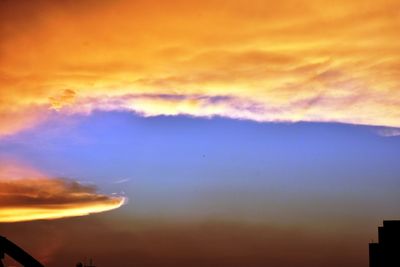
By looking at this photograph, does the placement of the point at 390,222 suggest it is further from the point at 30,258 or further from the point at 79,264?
the point at 30,258

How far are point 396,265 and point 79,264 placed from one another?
201 ft

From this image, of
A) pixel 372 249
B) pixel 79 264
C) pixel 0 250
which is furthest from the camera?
pixel 372 249

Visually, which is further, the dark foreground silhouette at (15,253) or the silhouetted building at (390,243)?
the silhouetted building at (390,243)

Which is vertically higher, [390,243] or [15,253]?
[390,243]

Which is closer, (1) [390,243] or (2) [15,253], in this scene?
(2) [15,253]

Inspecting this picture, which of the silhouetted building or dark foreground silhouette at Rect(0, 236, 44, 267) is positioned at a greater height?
the silhouetted building

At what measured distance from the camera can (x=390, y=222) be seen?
12394 centimetres

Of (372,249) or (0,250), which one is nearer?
(0,250)

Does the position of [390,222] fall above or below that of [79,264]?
above

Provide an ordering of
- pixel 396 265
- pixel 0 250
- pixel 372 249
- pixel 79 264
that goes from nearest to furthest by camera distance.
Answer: pixel 0 250
pixel 79 264
pixel 396 265
pixel 372 249

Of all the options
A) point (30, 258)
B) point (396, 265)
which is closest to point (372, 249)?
point (396, 265)

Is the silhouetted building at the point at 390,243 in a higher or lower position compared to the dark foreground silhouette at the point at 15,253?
higher

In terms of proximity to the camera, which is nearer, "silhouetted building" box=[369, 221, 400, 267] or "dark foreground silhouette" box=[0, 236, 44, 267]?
"dark foreground silhouette" box=[0, 236, 44, 267]

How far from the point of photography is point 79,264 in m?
110
